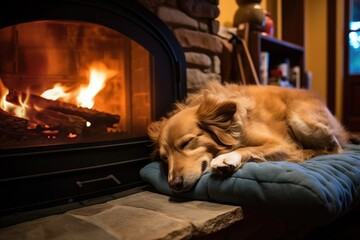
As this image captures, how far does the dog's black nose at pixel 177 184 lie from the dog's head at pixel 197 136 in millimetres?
39

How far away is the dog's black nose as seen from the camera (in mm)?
1387

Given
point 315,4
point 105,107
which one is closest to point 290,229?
point 105,107

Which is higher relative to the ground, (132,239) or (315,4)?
(315,4)

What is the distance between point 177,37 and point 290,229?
132 cm

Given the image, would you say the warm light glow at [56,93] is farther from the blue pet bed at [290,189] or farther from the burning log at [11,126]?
the blue pet bed at [290,189]

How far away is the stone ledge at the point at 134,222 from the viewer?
1.04 metres

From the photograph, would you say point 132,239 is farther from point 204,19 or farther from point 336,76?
point 336,76

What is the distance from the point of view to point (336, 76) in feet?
15.2

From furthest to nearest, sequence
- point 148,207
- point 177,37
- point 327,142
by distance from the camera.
→ 1. point 177,37
2. point 327,142
3. point 148,207

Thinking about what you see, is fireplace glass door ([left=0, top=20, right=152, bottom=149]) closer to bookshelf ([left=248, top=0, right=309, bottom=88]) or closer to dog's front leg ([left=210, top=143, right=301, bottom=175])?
dog's front leg ([left=210, top=143, right=301, bottom=175])

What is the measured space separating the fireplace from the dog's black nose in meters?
0.39

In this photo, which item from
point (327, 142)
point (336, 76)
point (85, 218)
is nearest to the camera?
point (85, 218)

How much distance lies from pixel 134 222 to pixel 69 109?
28.7 inches

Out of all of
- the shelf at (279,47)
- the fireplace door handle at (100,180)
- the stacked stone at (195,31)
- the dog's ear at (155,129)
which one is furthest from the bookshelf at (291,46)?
the fireplace door handle at (100,180)
